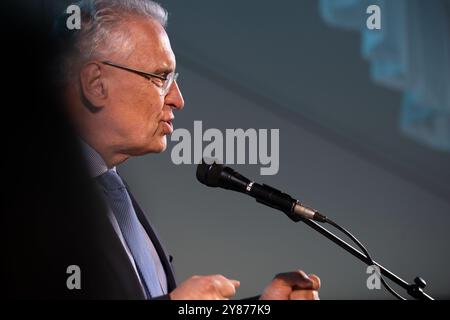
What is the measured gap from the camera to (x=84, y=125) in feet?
6.32

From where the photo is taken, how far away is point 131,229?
1.88 metres

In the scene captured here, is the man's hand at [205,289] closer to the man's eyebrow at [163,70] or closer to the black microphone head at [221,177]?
the black microphone head at [221,177]

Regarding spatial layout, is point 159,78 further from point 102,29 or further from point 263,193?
point 263,193

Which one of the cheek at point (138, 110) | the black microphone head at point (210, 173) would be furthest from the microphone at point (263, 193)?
the cheek at point (138, 110)

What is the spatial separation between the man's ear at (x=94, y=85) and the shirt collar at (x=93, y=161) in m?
0.12

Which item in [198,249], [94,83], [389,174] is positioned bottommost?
[198,249]

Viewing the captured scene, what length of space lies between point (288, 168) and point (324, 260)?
33cm

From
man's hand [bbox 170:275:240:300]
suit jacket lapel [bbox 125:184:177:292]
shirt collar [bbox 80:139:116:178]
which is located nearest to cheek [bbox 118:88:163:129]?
shirt collar [bbox 80:139:116:178]

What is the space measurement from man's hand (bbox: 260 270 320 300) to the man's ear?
724 millimetres

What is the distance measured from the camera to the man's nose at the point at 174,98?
198cm

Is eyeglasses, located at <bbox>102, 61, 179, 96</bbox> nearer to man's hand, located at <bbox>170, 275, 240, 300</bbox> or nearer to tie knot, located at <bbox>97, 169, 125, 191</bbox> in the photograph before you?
tie knot, located at <bbox>97, 169, 125, 191</bbox>

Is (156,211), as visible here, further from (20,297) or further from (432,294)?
(432,294)

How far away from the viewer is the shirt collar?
6.20 feet

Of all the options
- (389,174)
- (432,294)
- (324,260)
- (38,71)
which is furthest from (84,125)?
(432,294)
